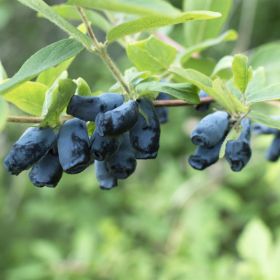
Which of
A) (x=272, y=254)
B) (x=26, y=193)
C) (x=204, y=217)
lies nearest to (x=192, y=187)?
(x=204, y=217)

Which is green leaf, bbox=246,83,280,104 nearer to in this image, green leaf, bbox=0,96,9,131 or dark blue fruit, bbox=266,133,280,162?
dark blue fruit, bbox=266,133,280,162

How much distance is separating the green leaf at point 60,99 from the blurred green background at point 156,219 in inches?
58.5

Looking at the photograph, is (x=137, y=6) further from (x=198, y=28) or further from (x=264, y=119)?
(x=198, y=28)

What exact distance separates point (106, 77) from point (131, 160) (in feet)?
A: 11.9

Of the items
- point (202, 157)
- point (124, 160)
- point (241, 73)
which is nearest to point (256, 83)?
point (241, 73)

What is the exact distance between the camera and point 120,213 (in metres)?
4.18

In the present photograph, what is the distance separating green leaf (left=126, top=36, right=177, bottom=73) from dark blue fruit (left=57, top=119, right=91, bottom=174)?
179 millimetres

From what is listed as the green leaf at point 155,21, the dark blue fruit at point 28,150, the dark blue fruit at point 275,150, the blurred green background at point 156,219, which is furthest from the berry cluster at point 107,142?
the blurred green background at point 156,219

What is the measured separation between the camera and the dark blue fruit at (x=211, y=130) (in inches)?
37.6

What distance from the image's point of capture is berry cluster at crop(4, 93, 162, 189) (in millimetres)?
859

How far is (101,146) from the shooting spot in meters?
0.87

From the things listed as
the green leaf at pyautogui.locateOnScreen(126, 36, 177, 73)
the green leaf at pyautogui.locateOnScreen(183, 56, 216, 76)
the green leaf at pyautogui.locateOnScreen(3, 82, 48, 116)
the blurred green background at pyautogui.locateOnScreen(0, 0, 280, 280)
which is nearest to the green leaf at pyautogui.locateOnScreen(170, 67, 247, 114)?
the green leaf at pyautogui.locateOnScreen(126, 36, 177, 73)

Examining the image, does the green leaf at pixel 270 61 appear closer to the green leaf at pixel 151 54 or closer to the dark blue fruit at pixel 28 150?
the green leaf at pixel 151 54

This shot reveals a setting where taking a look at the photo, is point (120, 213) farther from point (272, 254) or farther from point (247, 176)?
point (272, 254)
